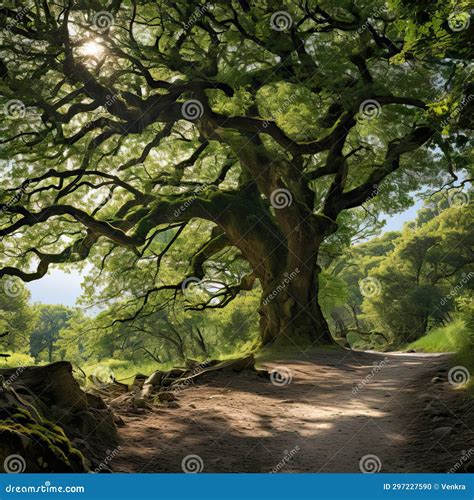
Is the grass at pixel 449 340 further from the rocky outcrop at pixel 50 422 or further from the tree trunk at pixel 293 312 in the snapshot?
the rocky outcrop at pixel 50 422

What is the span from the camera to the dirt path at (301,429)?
4668 millimetres

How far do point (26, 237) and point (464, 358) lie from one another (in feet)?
45.7

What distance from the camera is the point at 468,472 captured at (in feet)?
13.6

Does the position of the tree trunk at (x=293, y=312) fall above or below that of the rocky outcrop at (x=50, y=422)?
below

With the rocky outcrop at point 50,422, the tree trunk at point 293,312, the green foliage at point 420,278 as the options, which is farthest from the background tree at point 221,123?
the green foliage at point 420,278

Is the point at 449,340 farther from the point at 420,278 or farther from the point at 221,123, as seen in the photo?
the point at 420,278

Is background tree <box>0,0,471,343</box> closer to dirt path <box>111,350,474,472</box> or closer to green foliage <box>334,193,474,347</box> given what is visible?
dirt path <box>111,350,474,472</box>

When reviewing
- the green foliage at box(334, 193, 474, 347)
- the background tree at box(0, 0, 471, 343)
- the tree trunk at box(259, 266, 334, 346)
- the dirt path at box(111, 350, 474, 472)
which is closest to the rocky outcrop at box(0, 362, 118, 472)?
the dirt path at box(111, 350, 474, 472)

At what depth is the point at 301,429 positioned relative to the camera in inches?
237

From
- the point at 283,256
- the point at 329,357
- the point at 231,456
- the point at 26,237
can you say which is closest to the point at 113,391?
the point at 231,456

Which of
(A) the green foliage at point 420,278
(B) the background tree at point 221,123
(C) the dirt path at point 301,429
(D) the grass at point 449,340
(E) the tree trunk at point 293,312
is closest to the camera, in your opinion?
(C) the dirt path at point 301,429

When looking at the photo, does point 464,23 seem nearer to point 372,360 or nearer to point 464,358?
point 464,358

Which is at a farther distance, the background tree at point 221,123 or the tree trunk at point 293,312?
the tree trunk at point 293,312

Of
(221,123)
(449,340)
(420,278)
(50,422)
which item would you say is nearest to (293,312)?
(449,340)
